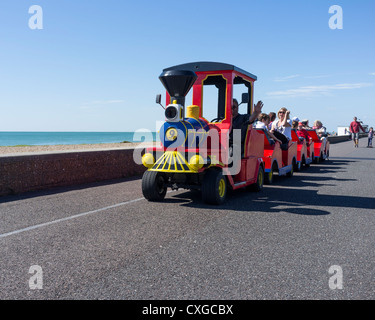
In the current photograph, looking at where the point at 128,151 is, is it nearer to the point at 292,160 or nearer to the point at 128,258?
the point at 292,160

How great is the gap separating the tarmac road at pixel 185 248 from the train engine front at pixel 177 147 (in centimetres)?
37

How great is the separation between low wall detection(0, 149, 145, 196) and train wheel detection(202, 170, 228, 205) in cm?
381

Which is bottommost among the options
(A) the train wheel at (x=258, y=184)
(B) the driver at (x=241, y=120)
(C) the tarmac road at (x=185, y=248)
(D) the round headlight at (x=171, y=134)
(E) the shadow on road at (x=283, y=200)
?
(C) the tarmac road at (x=185, y=248)

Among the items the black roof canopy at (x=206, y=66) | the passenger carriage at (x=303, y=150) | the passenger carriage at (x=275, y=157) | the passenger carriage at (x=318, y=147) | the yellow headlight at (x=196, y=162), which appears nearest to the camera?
the yellow headlight at (x=196, y=162)

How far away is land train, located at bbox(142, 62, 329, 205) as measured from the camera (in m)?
6.72

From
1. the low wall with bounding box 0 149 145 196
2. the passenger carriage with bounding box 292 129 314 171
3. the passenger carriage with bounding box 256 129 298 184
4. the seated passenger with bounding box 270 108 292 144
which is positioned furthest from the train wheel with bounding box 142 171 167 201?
the passenger carriage with bounding box 292 129 314 171

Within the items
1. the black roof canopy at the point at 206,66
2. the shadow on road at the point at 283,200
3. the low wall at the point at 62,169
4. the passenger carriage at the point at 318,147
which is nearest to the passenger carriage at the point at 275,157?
the shadow on road at the point at 283,200

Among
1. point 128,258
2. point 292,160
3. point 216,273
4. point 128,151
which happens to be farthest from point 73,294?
point 292,160

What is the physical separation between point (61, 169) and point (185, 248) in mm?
5518

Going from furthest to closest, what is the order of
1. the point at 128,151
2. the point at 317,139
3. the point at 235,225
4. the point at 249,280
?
the point at 317,139 → the point at 128,151 → the point at 235,225 → the point at 249,280

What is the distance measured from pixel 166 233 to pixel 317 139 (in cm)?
1272

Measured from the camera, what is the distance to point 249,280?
3383mm

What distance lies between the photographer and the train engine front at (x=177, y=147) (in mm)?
6707

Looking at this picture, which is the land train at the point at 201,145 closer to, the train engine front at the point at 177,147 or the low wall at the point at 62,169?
the train engine front at the point at 177,147
